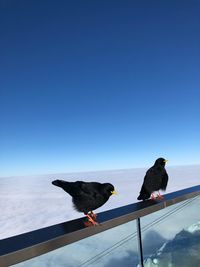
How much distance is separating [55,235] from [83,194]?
0.44 meters

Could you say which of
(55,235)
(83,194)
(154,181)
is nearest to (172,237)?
(154,181)

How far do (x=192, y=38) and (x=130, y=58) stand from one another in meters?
3.56

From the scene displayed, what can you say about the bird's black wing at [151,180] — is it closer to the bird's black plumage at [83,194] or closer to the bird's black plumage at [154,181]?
the bird's black plumage at [154,181]

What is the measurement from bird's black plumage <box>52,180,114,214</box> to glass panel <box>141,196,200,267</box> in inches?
9.3

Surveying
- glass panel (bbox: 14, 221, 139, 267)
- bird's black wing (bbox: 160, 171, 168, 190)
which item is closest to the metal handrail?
glass panel (bbox: 14, 221, 139, 267)

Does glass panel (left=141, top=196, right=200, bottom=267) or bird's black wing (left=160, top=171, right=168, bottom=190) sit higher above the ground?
bird's black wing (left=160, top=171, right=168, bottom=190)

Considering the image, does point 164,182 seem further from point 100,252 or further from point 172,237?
point 100,252

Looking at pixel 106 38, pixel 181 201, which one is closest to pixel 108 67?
pixel 106 38

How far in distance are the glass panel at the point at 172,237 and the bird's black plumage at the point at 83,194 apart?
9.3 inches

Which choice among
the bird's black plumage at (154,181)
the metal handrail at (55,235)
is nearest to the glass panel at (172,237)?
the metal handrail at (55,235)

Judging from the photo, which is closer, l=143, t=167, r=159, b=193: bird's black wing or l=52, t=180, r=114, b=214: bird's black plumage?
l=52, t=180, r=114, b=214: bird's black plumage

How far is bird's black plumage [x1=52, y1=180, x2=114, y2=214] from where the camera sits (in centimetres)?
145

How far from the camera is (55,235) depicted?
102 centimetres

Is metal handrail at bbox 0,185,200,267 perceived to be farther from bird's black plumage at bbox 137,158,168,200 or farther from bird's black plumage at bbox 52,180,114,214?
bird's black plumage at bbox 137,158,168,200
